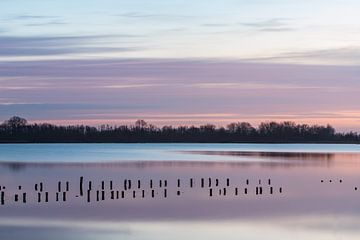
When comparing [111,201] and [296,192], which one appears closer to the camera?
[111,201]

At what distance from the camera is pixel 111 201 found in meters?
39.9

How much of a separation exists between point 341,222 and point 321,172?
124 ft

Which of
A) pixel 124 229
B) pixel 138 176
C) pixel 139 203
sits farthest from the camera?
pixel 138 176

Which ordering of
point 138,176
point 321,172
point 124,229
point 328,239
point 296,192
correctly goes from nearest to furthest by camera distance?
1. point 328,239
2. point 124,229
3. point 296,192
4. point 138,176
5. point 321,172

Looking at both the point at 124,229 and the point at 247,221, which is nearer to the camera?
the point at 124,229

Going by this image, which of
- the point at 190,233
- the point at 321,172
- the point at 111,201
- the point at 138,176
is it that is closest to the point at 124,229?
the point at 190,233

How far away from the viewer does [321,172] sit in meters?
68.9

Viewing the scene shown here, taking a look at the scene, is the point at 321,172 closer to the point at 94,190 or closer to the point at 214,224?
the point at 94,190

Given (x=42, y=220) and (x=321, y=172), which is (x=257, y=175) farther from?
(x=42, y=220)

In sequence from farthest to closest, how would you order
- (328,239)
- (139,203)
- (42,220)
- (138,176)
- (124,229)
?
(138,176) < (139,203) < (42,220) < (124,229) < (328,239)

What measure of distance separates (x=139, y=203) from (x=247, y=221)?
9.21 meters

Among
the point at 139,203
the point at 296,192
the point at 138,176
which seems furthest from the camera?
the point at 138,176

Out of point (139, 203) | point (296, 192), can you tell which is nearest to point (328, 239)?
point (139, 203)

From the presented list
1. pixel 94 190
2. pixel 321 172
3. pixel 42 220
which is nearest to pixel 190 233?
pixel 42 220
